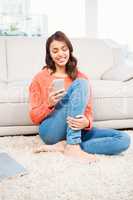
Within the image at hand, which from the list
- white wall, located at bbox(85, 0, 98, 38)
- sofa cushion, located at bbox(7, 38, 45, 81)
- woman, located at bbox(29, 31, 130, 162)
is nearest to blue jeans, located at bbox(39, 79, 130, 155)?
woman, located at bbox(29, 31, 130, 162)

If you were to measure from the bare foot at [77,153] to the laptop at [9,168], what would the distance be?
294 mm

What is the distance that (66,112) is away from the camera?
1919 mm

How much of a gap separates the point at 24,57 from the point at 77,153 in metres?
1.31

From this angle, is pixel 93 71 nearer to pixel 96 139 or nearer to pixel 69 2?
pixel 96 139

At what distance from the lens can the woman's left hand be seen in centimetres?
186

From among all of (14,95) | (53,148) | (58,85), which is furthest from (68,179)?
(14,95)

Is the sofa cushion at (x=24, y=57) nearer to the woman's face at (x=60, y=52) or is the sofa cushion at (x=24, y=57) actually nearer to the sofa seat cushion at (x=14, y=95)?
the sofa seat cushion at (x=14, y=95)

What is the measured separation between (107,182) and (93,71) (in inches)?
63.3

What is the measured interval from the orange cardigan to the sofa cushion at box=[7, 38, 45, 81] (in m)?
0.86

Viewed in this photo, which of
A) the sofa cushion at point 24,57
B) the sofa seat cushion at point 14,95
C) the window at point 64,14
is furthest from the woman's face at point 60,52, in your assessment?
the window at point 64,14

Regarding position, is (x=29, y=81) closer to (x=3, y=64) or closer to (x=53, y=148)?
(x=3, y=64)

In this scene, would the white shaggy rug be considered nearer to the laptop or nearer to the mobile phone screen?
the laptop

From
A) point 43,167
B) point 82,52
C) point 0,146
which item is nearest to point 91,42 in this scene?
point 82,52

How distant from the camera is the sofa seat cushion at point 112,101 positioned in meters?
2.42
